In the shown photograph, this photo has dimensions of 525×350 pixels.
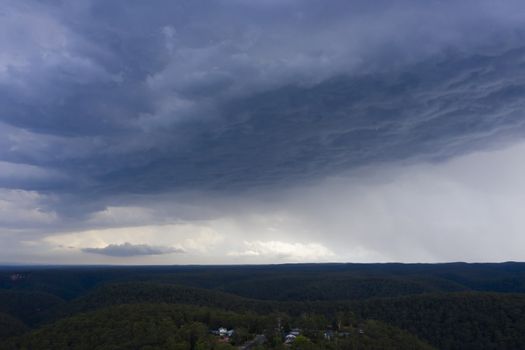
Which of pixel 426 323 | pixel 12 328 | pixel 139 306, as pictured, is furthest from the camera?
pixel 12 328

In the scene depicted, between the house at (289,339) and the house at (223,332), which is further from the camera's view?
the house at (223,332)

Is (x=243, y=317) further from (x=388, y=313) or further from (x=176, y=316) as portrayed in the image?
(x=388, y=313)

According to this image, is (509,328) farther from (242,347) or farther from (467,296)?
(242,347)

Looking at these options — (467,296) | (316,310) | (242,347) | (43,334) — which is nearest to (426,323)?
(467,296)

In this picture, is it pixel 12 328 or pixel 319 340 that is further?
pixel 12 328

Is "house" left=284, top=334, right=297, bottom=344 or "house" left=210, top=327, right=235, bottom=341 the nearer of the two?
"house" left=284, top=334, right=297, bottom=344

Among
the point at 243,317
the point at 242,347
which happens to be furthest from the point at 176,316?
the point at 242,347

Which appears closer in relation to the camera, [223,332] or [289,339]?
[289,339]

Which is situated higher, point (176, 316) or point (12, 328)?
point (176, 316)

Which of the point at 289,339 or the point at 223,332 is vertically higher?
the point at 223,332

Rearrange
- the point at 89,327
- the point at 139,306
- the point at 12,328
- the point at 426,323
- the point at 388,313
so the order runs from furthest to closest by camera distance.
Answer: the point at 12,328
the point at 388,313
the point at 426,323
the point at 139,306
the point at 89,327
